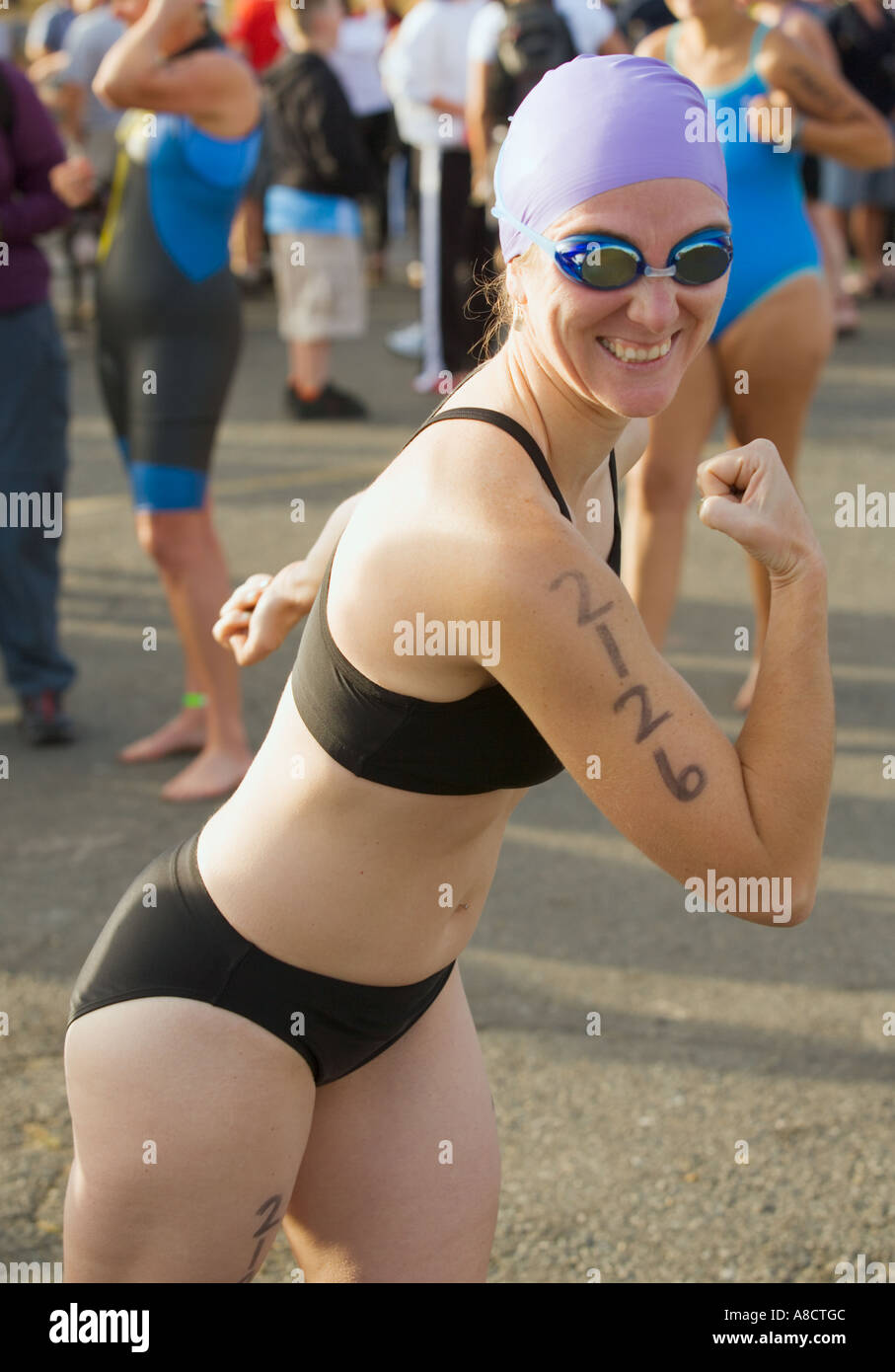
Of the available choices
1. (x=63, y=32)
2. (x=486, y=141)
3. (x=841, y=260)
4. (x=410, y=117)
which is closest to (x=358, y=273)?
(x=410, y=117)

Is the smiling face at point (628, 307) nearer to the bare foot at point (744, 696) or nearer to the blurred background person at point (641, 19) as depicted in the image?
the bare foot at point (744, 696)

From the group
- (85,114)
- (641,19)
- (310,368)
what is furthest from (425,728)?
(641,19)

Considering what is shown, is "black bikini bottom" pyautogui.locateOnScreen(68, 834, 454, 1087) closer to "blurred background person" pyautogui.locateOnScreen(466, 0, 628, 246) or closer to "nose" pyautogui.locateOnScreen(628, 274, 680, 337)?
"nose" pyautogui.locateOnScreen(628, 274, 680, 337)

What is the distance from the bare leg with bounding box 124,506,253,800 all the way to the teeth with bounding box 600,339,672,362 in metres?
3.15

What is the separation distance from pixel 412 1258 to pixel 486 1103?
218mm

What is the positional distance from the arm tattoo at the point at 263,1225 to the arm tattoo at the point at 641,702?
724 mm

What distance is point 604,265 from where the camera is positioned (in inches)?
68.0

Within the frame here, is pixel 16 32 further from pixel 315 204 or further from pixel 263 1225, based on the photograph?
pixel 263 1225

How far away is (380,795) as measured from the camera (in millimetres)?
1855

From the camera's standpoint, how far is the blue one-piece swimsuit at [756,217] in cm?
481

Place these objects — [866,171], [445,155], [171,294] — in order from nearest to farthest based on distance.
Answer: [171,294] < [445,155] < [866,171]

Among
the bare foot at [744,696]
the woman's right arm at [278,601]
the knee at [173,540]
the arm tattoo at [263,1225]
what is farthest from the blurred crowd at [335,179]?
the arm tattoo at [263,1225]

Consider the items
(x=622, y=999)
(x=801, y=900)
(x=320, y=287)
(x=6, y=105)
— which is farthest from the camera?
(x=320, y=287)

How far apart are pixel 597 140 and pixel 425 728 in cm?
63
